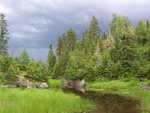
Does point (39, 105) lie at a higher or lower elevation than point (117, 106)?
higher

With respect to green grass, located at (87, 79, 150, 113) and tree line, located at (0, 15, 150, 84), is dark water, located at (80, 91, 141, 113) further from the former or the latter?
tree line, located at (0, 15, 150, 84)

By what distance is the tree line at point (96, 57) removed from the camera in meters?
50.2

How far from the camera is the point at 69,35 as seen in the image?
9619 cm

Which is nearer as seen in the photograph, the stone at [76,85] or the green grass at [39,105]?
the green grass at [39,105]

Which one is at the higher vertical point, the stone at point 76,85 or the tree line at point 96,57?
the tree line at point 96,57

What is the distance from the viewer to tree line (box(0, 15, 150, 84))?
5016 cm

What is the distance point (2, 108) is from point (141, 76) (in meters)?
39.5

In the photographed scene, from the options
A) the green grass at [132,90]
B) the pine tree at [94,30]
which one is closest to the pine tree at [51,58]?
the pine tree at [94,30]

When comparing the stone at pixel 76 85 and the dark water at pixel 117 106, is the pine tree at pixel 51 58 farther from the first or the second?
the dark water at pixel 117 106

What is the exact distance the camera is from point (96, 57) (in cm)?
6888

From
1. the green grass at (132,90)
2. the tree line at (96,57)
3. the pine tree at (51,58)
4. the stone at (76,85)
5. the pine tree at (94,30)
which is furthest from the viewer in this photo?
the pine tree at (51,58)

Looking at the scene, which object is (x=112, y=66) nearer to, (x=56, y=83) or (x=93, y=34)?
(x=56, y=83)

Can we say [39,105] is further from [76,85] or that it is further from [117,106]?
[76,85]

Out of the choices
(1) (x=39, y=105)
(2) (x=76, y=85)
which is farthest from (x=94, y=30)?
(1) (x=39, y=105)
